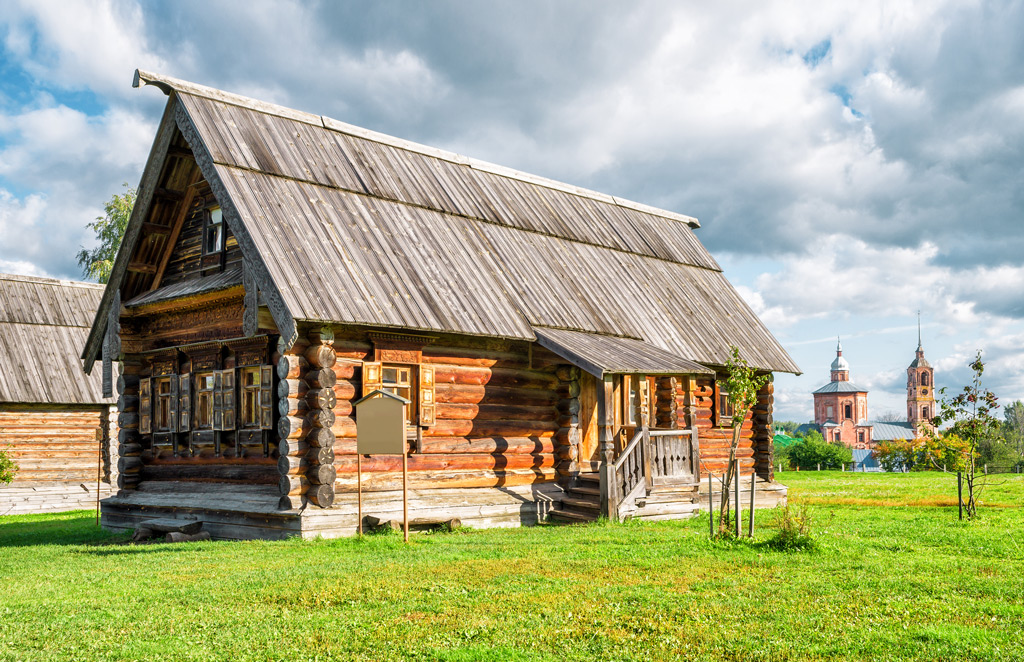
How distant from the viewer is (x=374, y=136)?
790 inches

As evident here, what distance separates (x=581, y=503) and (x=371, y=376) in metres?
4.60

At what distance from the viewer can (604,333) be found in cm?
1914

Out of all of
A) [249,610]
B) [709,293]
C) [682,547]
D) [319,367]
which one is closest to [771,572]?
[682,547]

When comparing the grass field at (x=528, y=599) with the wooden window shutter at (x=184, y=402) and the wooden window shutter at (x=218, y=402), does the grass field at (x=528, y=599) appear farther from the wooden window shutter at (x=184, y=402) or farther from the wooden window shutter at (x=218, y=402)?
the wooden window shutter at (x=184, y=402)

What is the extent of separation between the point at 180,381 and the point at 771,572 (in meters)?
12.0

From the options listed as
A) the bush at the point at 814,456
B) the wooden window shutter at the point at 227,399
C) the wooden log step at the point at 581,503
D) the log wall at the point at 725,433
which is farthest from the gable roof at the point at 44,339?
the bush at the point at 814,456

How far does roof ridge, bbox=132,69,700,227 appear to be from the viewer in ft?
54.7

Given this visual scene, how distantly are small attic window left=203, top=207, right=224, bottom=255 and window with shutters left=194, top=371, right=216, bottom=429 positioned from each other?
2.36 metres

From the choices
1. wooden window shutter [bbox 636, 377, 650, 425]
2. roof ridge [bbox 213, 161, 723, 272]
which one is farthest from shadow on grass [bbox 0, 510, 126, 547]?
wooden window shutter [bbox 636, 377, 650, 425]

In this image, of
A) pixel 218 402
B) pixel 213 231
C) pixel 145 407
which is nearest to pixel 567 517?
pixel 218 402

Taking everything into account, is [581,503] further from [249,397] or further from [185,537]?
[185,537]

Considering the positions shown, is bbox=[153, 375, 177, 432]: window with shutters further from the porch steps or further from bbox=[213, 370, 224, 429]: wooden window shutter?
the porch steps

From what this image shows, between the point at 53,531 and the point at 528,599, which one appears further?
the point at 53,531

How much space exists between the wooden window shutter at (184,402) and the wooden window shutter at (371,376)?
171 inches
